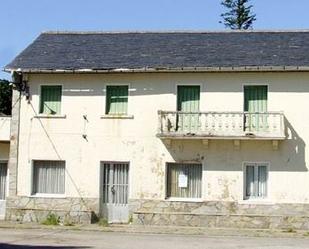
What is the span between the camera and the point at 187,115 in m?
25.6

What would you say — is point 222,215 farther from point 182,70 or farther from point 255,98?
point 182,70

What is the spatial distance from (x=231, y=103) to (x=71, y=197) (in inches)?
293

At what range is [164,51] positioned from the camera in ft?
90.3

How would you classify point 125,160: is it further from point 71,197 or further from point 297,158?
point 297,158

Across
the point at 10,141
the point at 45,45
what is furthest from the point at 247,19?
the point at 10,141

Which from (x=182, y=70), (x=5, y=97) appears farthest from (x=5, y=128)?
(x=5, y=97)

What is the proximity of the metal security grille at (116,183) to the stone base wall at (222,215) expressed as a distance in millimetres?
983

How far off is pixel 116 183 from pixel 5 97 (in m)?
18.3

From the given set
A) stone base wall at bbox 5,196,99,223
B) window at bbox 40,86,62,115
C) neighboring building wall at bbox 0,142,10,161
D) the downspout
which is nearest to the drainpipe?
the downspout

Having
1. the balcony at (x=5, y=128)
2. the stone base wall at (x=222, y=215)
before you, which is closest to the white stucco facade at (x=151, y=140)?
the stone base wall at (x=222, y=215)

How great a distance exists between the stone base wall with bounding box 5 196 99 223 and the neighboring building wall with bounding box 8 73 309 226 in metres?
0.04

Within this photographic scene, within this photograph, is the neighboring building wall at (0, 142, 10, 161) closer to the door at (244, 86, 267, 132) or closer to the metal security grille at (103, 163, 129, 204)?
the metal security grille at (103, 163, 129, 204)

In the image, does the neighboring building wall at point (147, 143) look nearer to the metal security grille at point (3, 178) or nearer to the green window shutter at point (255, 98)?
the green window shutter at point (255, 98)

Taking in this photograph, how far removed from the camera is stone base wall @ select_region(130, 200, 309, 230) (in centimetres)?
2472
